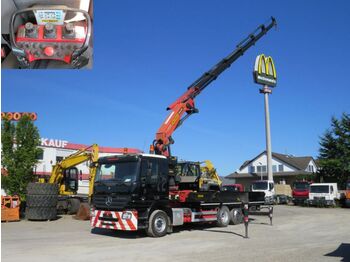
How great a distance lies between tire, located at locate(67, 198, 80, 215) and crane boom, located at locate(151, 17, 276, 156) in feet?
24.3

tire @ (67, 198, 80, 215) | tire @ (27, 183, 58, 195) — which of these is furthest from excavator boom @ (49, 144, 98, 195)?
tire @ (27, 183, 58, 195)

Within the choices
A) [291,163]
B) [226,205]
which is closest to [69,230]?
[226,205]

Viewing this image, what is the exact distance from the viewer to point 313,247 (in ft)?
41.5

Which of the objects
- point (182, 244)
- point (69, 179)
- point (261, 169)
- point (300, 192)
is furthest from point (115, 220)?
point (261, 169)

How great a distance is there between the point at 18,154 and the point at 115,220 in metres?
11.7

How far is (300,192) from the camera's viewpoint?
38750mm

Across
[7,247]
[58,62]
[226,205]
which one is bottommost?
[7,247]

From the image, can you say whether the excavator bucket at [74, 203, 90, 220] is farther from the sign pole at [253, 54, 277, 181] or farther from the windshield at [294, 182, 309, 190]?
the sign pole at [253, 54, 277, 181]

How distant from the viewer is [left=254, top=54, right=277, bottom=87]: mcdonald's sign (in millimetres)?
47031

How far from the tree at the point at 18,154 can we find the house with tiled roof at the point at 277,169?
1653 inches

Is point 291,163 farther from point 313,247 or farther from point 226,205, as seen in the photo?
point 313,247

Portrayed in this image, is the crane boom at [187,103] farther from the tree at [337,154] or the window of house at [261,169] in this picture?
the window of house at [261,169]

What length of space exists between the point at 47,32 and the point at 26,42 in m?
0.34

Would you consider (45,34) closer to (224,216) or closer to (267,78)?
(224,216)
